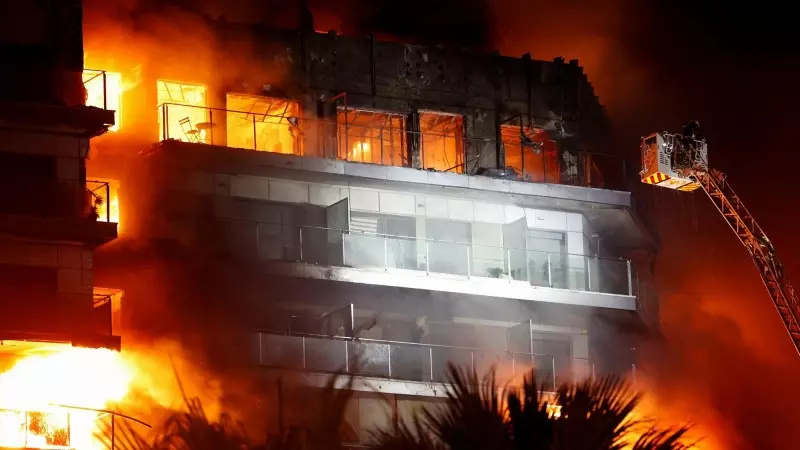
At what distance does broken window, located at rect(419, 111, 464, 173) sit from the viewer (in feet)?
201

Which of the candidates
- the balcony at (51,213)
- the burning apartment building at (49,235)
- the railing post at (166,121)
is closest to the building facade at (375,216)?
the railing post at (166,121)

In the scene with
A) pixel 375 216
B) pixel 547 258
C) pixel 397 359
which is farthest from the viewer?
pixel 547 258

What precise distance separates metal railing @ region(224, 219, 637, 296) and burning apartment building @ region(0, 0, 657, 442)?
0.07 metres

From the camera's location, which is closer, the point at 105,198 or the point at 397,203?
the point at 105,198

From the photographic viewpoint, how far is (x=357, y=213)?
5788cm

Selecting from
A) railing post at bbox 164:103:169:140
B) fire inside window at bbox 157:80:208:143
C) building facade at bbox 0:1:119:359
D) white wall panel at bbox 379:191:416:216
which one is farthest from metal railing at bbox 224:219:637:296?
building facade at bbox 0:1:119:359

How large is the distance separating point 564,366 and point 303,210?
10.4 m

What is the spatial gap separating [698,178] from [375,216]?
10715mm

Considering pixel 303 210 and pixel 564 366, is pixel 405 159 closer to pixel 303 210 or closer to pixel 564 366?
pixel 303 210

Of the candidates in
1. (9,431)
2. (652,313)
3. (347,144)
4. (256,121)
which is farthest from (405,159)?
(9,431)

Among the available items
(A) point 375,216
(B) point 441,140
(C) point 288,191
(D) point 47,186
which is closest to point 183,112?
(C) point 288,191

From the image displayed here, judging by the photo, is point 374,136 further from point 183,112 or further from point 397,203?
point 183,112

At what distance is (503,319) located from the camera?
59531 millimetres

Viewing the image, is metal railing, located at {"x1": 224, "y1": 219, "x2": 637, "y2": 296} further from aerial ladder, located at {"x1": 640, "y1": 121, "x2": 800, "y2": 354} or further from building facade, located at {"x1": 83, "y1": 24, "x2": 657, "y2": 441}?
aerial ladder, located at {"x1": 640, "y1": 121, "x2": 800, "y2": 354}
